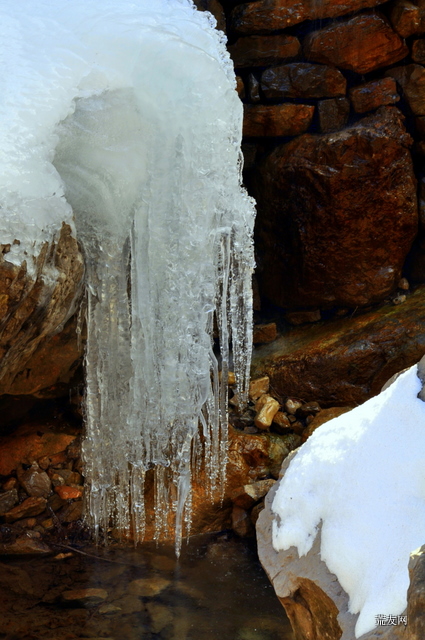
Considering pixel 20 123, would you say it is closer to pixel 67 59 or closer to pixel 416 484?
pixel 67 59

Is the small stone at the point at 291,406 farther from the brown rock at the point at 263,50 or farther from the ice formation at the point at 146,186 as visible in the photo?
the brown rock at the point at 263,50

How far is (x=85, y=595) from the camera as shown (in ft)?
8.80

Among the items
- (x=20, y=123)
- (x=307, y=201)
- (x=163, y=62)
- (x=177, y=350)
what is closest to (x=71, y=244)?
(x=20, y=123)

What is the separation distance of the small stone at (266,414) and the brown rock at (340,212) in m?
0.81

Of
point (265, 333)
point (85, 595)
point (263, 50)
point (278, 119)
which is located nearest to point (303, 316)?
point (265, 333)

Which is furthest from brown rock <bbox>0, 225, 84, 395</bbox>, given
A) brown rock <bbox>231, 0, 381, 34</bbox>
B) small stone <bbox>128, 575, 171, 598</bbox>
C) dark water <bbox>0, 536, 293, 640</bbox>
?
brown rock <bbox>231, 0, 381, 34</bbox>

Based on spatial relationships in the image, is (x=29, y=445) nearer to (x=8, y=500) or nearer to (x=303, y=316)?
(x=8, y=500)

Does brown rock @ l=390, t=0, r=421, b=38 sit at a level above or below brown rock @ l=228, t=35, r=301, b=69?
above

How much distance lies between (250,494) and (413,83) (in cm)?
260

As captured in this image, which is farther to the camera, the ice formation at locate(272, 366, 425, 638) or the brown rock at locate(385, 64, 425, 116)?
the brown rock at locate(385, 64, 425, 116)

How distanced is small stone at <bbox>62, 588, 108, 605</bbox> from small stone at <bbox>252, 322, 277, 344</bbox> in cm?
203

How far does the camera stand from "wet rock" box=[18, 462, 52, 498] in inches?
128

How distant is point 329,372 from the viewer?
3957 millimetres

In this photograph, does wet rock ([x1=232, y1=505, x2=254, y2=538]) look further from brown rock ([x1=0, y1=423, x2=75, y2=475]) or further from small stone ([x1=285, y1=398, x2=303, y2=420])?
brown rock ([x1=0, y1=423, x2=75, y2=475])
